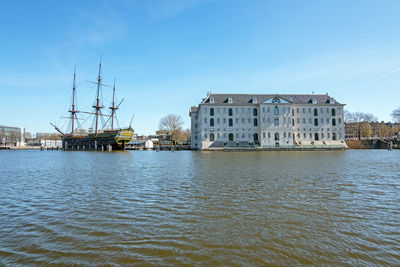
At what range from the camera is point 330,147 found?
204ft

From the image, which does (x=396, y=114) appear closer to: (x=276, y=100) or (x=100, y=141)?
(x=276, y=100)

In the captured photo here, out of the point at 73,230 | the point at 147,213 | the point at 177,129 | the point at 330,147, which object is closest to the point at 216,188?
the point at 147,213

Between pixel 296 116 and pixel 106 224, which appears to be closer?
pixel 106 224

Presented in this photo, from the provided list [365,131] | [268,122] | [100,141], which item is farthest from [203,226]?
[365,131]

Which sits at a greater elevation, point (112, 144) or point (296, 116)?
point (296, 116)

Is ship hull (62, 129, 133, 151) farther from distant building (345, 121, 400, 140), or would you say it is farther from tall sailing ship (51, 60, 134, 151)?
distant building (345, 121, 400, 140)

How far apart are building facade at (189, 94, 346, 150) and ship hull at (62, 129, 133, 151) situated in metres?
22.6

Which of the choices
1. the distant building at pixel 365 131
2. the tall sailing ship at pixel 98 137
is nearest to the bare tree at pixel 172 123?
the tall sailing ship at pixel 98 137

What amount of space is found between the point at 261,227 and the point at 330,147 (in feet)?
214

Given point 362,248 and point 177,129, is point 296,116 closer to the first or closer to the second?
point 177,129

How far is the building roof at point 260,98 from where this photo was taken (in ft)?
219

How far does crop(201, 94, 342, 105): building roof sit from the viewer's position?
219ft

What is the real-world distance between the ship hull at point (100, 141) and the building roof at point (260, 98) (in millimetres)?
25245

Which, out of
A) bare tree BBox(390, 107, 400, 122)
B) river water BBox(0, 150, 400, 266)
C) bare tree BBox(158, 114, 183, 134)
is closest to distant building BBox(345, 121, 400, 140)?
bare tree BBox(390, 107, 400, 122)
